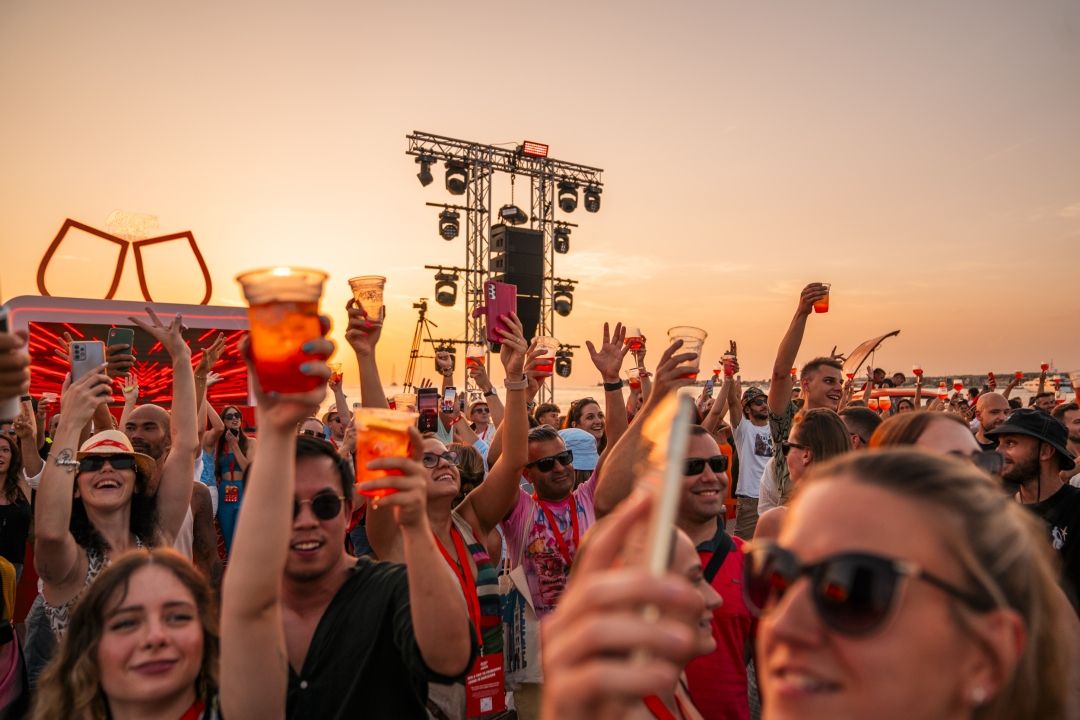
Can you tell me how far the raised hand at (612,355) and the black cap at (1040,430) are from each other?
2.39 metres

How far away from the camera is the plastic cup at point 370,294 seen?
136 inches

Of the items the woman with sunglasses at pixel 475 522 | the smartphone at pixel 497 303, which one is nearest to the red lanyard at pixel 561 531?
the woman with sunglasses at pixel 475 522

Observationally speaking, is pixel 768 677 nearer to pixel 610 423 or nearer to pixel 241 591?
pixel 241 591

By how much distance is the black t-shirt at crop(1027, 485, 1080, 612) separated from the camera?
345 cm

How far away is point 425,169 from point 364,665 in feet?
68.3

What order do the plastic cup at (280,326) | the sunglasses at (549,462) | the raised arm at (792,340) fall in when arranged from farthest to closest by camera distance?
the raised arm at (792,340) < the sunglasses at (549,462) < the plastic cup at (280,326)

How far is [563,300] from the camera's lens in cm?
2552

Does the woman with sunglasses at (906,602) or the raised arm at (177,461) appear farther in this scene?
the raised arm at (177,461)

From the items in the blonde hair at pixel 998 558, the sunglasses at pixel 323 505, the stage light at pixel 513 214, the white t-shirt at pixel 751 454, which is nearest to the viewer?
the blonde hair at pixel 998 558

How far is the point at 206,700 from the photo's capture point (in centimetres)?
221

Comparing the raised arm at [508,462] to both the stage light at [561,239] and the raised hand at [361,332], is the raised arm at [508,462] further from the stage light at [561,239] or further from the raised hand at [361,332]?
the stage light at [561,239]

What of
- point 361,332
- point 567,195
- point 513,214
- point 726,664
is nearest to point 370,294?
point 361,332

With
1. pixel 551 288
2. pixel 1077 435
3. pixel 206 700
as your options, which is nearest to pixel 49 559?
pixel 206 700

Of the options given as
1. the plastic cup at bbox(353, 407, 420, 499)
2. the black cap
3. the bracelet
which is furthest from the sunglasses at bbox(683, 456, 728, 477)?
the black cap
